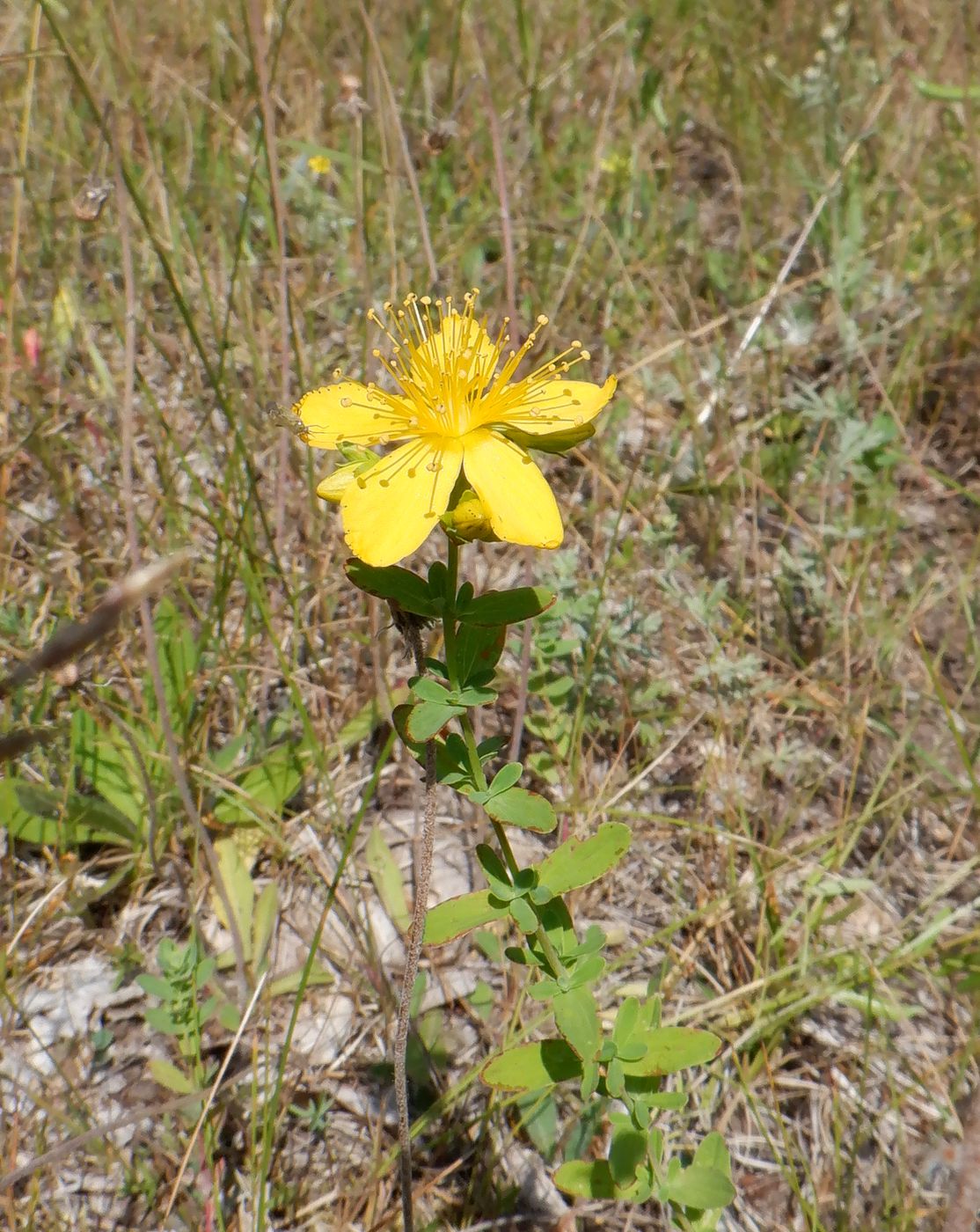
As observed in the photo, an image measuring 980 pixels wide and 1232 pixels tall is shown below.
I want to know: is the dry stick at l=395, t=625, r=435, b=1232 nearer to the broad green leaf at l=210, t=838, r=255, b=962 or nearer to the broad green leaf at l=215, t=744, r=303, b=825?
the broad green leaf at l=210, t=838, r=255, b=962

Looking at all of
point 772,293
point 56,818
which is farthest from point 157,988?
point 772,293

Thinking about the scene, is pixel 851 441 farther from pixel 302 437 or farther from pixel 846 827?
pixel 302 437

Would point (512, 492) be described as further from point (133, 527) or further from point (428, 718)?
point (133, 527)

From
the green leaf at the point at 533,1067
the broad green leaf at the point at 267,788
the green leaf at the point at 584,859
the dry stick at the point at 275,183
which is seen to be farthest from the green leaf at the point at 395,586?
the broad green leaf at the point at 267,788

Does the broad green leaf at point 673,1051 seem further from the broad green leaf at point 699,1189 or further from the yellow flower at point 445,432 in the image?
the yellow flower at point 445,432

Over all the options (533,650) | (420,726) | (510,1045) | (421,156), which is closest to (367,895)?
(510,1045)
